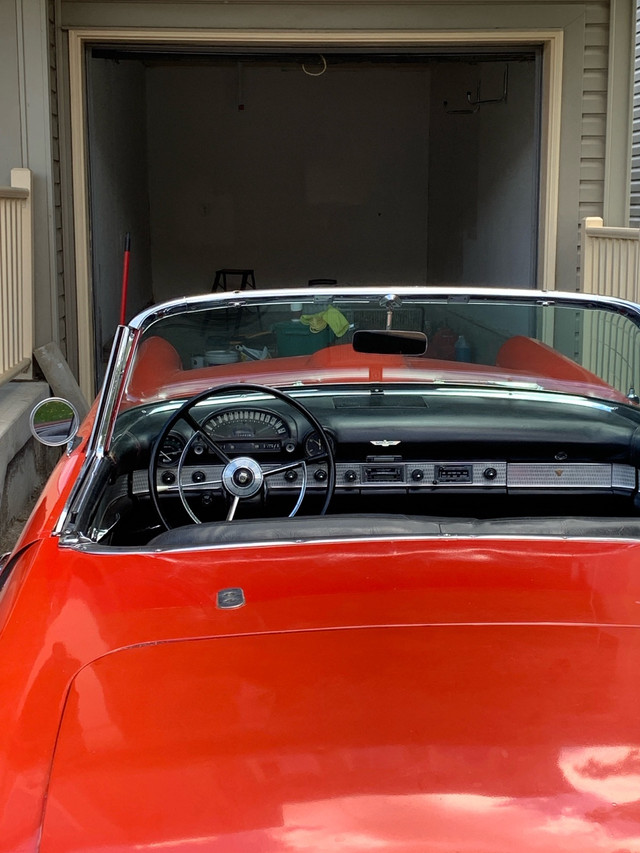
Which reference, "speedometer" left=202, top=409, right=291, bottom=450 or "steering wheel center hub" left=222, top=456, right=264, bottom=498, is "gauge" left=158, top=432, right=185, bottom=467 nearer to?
"speedometer" left=202, top=409, right=291, bottom=450

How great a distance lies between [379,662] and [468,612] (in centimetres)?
22

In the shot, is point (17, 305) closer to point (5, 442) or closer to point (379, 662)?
point (5, 442)

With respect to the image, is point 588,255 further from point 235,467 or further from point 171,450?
point 235,467

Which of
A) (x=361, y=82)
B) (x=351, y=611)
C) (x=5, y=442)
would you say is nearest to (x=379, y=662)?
(x=351, y=611)

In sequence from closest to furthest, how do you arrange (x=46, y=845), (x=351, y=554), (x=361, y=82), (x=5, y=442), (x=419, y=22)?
(x=46, y=845) → (x=351, y=554) → (x=5, y=442) → (x=419, y=22) → (x=361, y=82)

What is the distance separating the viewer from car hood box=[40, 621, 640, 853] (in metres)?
1.18

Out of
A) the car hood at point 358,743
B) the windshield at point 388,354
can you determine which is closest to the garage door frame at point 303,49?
the windshield at point 388,354

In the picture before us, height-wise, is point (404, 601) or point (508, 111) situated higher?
point (508, 111)

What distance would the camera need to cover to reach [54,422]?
8.84 feet

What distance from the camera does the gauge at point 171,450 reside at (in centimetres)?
260

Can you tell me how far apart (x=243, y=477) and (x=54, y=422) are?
0.65m

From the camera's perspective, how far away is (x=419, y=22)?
6711 mm

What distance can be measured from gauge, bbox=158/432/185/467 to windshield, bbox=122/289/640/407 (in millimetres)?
191

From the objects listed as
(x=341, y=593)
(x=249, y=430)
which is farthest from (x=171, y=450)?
(x=341, y=593)
